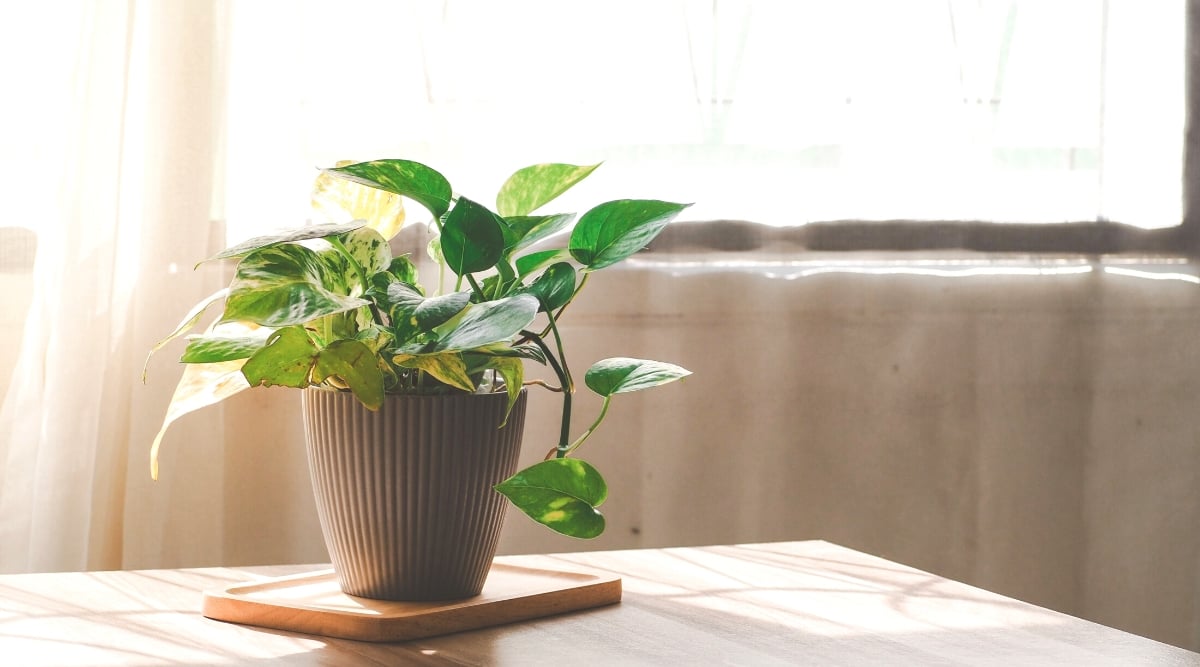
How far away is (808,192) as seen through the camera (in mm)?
1799

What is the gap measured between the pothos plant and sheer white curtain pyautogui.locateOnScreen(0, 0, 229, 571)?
743 millimetres

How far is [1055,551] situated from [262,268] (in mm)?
1562

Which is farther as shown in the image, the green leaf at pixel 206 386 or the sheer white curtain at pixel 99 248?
the sheer white curtain at pixel 99 248

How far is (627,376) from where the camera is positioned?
0.80 metres

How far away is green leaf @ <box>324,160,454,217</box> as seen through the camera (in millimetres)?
739

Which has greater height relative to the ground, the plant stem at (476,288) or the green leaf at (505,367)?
the plant stem at (476,288)

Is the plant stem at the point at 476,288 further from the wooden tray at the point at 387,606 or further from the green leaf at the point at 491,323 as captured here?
the wooden tray at the point at 387,606

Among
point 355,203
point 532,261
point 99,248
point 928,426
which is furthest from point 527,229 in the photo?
point 928,426

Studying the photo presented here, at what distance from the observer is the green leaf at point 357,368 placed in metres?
0.74

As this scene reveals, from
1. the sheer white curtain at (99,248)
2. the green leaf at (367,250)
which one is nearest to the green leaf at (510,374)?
the green leaf at (367,250)

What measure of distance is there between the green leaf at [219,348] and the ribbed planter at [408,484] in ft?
0.19

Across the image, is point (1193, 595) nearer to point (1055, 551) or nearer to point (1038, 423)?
point (1055, 551)

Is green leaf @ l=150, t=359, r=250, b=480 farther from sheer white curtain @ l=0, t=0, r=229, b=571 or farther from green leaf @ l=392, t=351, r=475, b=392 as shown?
sheer white curtain @ l=0, t=0, r=229, b=571

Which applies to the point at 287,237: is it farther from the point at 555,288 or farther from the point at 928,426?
the point at 928,426
